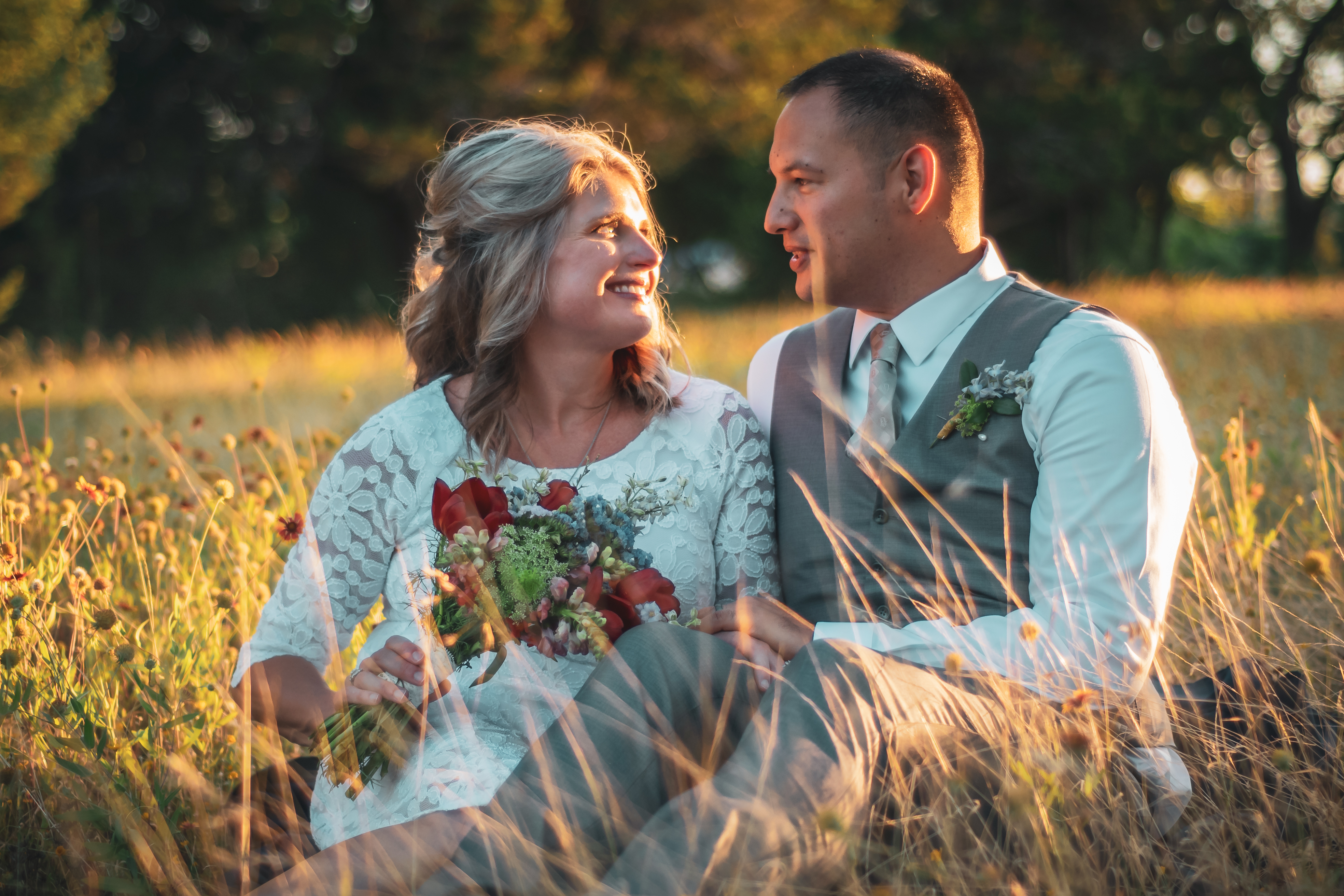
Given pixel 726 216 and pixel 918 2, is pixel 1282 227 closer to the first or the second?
pixel 918 2

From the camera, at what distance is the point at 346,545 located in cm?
265

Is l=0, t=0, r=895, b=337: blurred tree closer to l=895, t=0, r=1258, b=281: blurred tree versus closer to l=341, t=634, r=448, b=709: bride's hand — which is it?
l=895, t=0, r=1258, b=281: blurred tree

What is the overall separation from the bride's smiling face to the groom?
0.44 metres

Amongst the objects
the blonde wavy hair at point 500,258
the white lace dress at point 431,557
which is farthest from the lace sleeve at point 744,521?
the blonde wavy hair at point 500,258

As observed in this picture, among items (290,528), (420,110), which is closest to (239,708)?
(290,528)

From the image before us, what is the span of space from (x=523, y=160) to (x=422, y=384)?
784 millimetres

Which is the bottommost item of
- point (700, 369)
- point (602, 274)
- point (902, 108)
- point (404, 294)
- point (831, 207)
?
point (700, 369)

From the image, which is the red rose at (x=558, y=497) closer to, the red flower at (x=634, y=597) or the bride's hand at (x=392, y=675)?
the red flower at (x=634, y=597)

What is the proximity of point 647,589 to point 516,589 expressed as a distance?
0.29 m

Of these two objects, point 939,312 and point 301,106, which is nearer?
point 939,312

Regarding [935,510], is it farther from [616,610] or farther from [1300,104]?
[1300,104]


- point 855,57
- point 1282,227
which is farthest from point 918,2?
point 855,57

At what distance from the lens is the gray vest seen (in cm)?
245

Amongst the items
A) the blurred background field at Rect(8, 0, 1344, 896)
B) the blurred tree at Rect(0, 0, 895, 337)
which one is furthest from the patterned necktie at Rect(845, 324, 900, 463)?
the blurred tree at Rect(0, 0, 895, 337)
